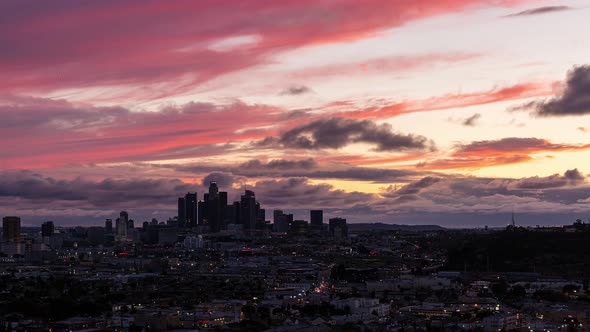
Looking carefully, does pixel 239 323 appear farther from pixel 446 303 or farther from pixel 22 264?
pixel 22 264

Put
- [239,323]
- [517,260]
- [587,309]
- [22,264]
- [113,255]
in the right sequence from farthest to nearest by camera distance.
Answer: [113,255] < [22,264] < [517,260] < [587,309] < [239,323]

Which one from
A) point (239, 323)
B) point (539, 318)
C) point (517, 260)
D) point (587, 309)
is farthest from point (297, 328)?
point (517, 260)

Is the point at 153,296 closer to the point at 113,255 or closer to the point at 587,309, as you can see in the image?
the point at 587,309

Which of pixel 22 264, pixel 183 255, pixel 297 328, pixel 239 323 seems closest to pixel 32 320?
pixel 239 323

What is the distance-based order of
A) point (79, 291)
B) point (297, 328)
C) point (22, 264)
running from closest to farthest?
point (297, 328) → point (79, 291) → point (22, 264)

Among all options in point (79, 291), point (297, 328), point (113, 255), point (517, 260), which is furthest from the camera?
point (113, 255)

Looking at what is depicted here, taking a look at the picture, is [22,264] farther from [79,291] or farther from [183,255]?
[79,291]

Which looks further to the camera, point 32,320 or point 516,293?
point 516,293

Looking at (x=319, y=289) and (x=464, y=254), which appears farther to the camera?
(x=464, y=254)

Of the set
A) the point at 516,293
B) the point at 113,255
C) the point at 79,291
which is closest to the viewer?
the point at 516,293
